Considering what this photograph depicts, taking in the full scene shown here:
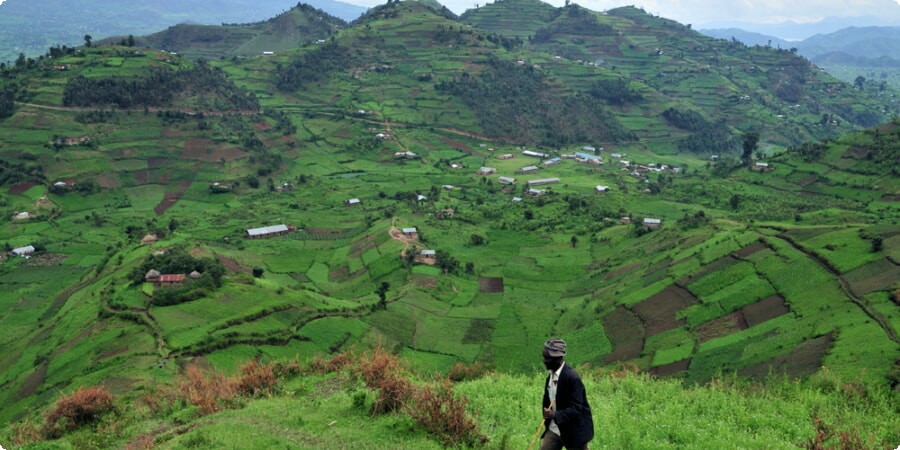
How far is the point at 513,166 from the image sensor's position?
121125mm

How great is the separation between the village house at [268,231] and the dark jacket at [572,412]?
7407 centimetres

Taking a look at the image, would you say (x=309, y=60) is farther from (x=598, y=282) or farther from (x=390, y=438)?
(x=390, y=438)

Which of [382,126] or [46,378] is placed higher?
[382,126]

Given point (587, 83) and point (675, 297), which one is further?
point (587, 83)

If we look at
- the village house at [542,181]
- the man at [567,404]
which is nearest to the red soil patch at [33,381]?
the man at [567,404]

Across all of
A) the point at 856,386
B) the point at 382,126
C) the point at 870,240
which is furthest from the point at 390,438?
the point at 382,126

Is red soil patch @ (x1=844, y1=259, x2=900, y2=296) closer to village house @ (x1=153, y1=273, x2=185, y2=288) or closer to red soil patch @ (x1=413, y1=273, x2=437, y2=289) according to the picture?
red soil patch @ (x1=413, y1=273, x2=437, y2=289)

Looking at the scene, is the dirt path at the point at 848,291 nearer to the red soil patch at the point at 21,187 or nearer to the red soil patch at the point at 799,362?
the red soil patch at the point at 799,362

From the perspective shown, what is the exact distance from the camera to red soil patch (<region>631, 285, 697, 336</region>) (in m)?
45.2

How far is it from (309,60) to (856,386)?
155 meters

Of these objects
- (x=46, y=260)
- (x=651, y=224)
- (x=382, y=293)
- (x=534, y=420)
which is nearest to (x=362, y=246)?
(x=382, y=293)

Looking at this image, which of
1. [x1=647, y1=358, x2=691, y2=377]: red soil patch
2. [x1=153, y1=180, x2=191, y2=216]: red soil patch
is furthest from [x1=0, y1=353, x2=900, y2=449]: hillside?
[x1=153, y1=180, x2=191, y2=216]: red soil patch

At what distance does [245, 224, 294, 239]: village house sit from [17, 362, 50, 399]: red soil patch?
124ft

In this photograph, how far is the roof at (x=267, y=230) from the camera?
78.8 metres
